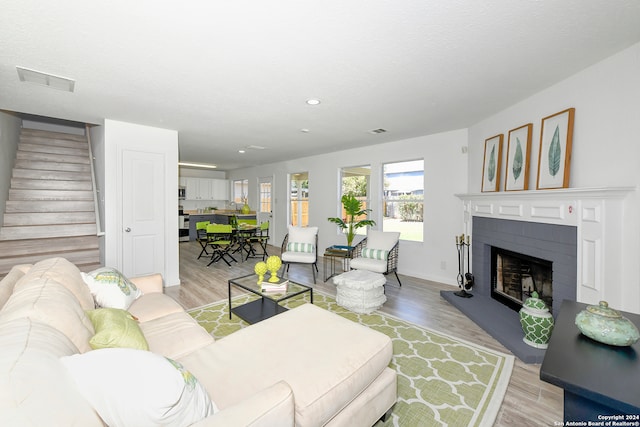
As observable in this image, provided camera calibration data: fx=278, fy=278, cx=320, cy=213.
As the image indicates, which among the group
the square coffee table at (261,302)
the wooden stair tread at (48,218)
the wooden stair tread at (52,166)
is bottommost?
the square coffee table at (261,302)

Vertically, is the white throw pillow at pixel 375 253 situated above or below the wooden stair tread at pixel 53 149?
below

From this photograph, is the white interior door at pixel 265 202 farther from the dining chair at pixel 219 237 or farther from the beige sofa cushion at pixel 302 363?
the beige sofa cushion at pixel 302 363

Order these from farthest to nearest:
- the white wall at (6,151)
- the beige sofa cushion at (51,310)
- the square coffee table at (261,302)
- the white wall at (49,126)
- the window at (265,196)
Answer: the window at (265,196), the white wall at (49,126), the white wall at (6,151), the square coffee table at (261,302), the beige sofa cushion at (51,310)

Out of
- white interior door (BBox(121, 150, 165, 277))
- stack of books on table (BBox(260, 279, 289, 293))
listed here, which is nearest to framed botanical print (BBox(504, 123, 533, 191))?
stack of books on table (BBox(260, 279, 289, 293))

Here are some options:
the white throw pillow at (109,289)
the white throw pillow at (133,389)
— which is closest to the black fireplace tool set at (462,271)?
the white throw pillow at (133,389)

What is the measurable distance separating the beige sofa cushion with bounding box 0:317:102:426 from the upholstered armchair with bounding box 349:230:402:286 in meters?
3.52

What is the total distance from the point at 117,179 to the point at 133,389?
386 cm

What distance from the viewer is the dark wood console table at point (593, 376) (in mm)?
906

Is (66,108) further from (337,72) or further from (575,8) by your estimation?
(575,8)

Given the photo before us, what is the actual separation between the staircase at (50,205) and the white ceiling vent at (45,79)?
236cm

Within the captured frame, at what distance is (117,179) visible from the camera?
3.87m

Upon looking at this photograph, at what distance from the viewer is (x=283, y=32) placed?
1.84 m

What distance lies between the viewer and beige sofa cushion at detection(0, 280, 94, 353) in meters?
1.14

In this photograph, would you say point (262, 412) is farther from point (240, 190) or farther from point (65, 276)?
point (240, 190)
